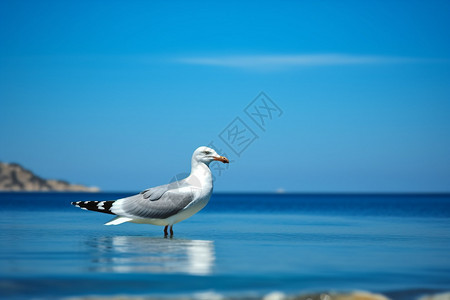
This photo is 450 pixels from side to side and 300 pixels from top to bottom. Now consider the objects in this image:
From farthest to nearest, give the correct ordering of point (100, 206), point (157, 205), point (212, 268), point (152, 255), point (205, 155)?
1. point (100, 206)
2. point (157, 205)
3. point (205, 155)
4. point (152, 255)
5. point (212, 268)

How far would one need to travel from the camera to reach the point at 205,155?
40.5 ft

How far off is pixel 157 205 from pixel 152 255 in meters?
3.18

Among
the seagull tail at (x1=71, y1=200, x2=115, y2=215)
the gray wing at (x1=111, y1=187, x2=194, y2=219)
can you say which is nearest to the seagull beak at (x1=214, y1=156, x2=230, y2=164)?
the gray wing at (x1=111, y1=187, x2=194, y2=219)

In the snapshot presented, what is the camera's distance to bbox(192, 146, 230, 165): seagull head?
1231 centimetres

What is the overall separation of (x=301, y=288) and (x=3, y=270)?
4103mm

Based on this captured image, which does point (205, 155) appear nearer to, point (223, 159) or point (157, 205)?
point (223, 159)

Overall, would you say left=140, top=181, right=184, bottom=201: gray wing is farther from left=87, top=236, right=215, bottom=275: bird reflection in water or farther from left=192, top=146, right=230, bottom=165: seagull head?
left=87, top=236, right=215, bottom=275: bird reflection in water

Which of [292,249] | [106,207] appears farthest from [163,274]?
[106,207]

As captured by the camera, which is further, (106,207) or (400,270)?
(106,207)

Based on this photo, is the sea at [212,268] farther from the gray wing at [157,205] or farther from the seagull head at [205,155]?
the seagull head at [205,155]

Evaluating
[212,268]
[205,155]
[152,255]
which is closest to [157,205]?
[205,155]

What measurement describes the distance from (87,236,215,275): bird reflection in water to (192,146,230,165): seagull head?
1.76 m

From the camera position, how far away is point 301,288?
22.6ft

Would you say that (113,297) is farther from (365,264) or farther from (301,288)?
(365,264)
